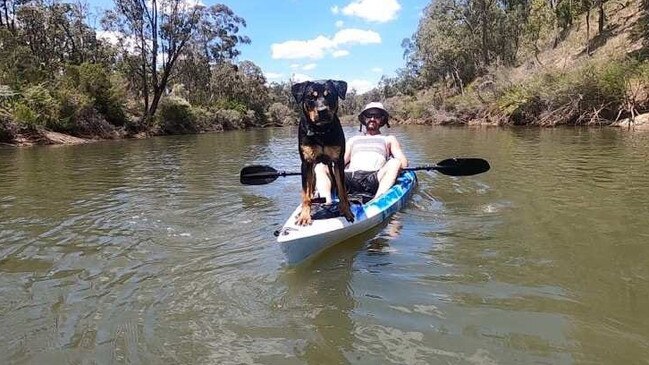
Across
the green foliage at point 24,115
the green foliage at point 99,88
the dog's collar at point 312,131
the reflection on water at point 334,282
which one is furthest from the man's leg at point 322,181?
the green foliage at point 99,88

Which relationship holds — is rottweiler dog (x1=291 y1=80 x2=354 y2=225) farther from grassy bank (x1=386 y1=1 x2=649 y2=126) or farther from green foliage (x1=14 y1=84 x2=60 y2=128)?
grassy bank (x1=386 y1=1 x2=649 y2=126)

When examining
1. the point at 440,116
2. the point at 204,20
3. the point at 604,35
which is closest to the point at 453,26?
the point at 440,116

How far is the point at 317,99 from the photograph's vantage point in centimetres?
457

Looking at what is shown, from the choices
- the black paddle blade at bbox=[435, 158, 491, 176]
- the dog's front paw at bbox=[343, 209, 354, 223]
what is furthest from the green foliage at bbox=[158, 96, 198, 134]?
the dog's front paw at bbox=[343, 209, 354, 223]

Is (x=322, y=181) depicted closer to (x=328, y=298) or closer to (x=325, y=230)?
(x=325, y=230)

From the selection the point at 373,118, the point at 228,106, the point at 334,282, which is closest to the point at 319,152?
the point at 334,282

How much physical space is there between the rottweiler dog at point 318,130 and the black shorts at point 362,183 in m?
1.82

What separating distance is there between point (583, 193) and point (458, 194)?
1.71 m

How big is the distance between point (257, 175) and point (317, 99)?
2.54 m

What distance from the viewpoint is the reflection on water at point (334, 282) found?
3068mm

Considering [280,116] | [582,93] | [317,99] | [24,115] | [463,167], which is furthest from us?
[280,116]

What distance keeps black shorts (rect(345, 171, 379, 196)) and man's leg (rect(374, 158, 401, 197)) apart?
3.4 inches

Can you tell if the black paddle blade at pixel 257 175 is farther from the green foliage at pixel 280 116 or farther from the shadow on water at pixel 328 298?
the green foliage at pixel 280 116

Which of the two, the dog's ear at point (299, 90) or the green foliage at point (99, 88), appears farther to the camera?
the green foliage at point (99, 88)
